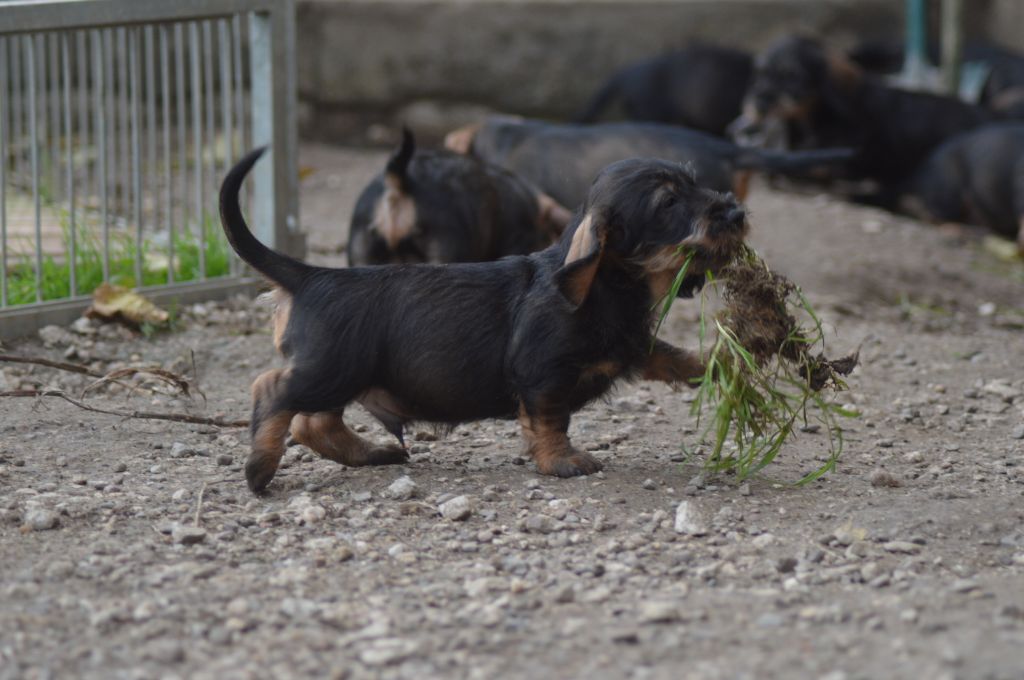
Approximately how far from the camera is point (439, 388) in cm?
425

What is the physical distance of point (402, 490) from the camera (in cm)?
410

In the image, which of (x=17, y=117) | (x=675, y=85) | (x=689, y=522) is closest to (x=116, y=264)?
(x=17, y=117)

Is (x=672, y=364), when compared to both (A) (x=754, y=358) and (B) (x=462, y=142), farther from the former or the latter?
(B) (x=462, y=142)

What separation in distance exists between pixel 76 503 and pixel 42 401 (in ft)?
3.89

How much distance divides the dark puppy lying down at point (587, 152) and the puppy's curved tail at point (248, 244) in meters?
3.17

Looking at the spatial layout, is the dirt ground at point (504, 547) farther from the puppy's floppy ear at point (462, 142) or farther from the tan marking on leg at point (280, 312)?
the puppy's floppy ear at point (462, 142)

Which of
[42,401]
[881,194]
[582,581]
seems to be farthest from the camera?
[881,194]

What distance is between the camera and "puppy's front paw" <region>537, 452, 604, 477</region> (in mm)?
4246

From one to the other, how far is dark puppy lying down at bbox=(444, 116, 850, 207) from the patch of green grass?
1.68 m

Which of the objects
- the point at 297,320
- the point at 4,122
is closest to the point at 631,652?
the point at 297,320

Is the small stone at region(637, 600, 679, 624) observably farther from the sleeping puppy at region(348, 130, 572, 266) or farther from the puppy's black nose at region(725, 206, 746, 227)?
the sleeping puppy at region(348, 130, 572, 266)

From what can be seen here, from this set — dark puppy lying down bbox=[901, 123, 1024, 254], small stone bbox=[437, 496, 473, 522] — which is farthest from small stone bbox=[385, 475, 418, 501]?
dark puppy lying down bbox=[901, 123, 1024, 254]

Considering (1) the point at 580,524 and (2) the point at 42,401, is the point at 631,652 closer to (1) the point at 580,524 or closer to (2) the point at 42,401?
(1) the point at 580,524

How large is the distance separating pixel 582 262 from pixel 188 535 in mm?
1302
